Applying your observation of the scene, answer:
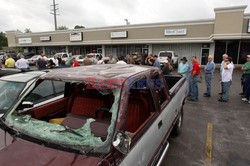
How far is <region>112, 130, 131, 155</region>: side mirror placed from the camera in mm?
1589

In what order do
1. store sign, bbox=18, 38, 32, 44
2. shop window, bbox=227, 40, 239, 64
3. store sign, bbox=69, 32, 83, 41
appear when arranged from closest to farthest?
shop window, bbox=227, 40, 239, 64 < store sign, bbox=69, 32, 83, 41 < store sign, bbox=18, 38, 32, 44

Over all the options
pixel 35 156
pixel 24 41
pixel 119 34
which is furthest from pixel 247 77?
pixel 24 41

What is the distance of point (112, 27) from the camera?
2314cm

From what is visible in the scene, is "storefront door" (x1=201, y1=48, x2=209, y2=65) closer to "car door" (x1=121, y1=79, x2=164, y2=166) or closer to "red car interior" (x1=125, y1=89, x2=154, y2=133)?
"car door" (x1=121, y1=79, x2=164, y2=166)

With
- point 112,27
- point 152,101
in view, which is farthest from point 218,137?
point 112,27

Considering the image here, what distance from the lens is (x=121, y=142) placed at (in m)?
1.62

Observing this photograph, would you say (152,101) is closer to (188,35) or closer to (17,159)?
(17,159)

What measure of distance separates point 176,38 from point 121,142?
1989cm

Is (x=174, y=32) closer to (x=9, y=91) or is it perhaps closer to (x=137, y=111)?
(x=9, y=91)

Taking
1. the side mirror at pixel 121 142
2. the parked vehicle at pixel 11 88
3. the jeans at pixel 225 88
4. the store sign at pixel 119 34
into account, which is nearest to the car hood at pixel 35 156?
the side mirror at pixel 121 142

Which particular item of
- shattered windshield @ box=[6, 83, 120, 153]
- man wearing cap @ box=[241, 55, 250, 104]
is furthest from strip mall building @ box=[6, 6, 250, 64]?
shattered windshield @ box=[6, 83, 120, 153]

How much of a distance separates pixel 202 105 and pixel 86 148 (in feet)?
19.8

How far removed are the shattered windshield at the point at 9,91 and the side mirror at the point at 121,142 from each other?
118 inches

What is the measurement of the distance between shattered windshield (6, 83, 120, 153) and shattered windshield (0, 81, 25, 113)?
47.2 inches
